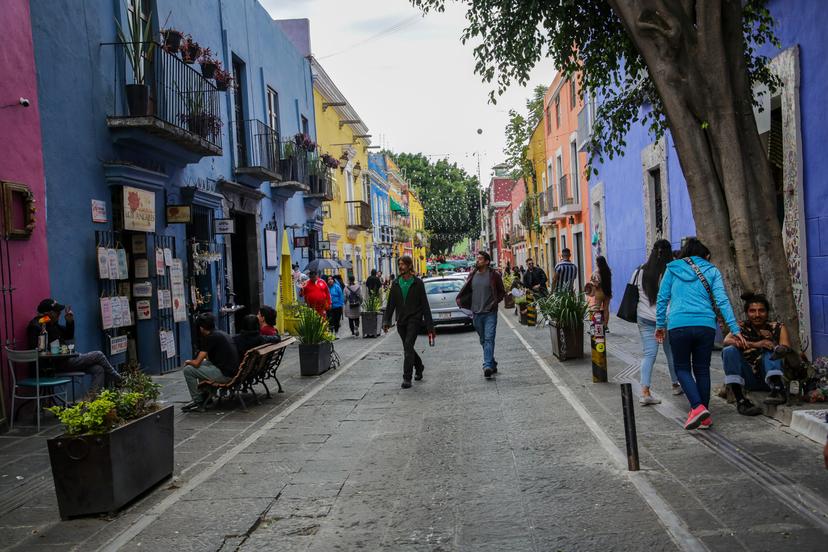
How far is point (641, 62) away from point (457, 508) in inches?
268

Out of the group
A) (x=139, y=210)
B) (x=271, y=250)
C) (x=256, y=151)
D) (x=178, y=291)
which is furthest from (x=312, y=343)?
(x=271, y=250)

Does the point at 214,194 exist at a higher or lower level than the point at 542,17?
lower

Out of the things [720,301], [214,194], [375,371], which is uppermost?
[214,194]

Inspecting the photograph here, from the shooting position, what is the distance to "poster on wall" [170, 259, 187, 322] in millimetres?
12898

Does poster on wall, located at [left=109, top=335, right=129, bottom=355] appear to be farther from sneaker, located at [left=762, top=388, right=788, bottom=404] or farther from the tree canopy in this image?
the tree canopy

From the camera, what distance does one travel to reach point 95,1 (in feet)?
35.3

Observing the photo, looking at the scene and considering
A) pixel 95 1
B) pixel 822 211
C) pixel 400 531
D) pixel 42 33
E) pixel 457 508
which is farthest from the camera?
pixel 95 1

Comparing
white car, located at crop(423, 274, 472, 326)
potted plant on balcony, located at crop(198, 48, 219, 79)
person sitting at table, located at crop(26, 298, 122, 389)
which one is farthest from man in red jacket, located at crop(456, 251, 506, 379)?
white car, located at crop(423, 274, 472, 326)

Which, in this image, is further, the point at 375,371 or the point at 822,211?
the point at 375,371

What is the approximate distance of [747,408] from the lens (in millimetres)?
6984

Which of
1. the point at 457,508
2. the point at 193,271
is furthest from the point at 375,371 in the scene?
the point at 457,508

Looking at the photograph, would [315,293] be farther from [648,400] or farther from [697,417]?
[697,417]

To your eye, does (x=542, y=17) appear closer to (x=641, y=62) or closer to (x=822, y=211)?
(x=641, y=62)

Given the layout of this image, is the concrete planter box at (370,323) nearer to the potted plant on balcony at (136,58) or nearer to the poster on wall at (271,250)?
the poster on wall at (271,250)
